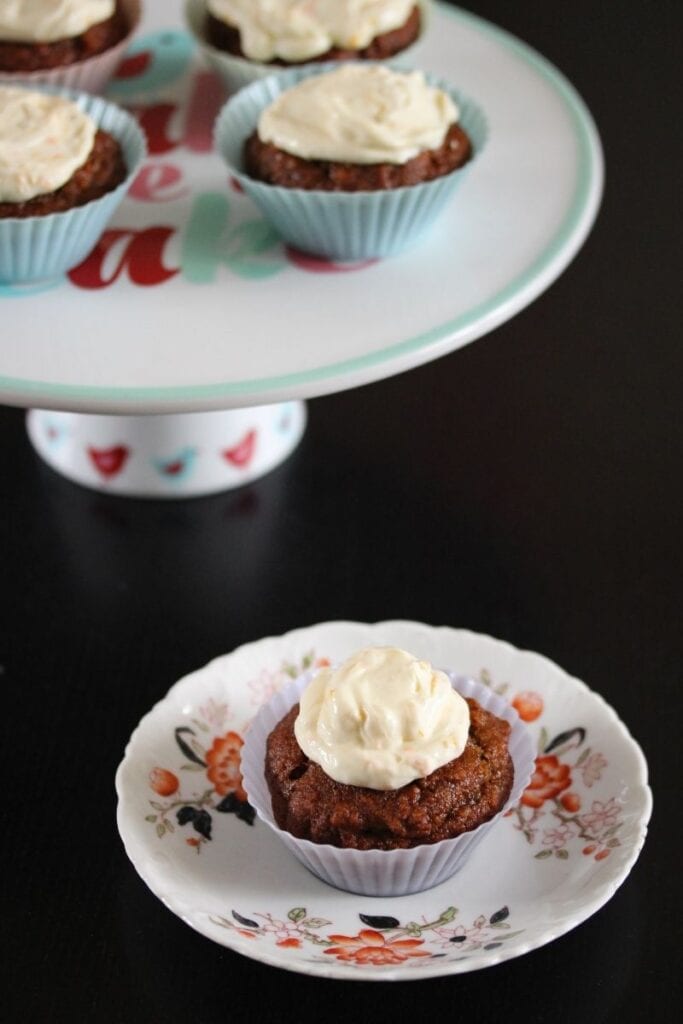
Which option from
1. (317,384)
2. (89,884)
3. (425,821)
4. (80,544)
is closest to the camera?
(425,821)

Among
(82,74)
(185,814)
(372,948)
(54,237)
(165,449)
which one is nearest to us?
(372,948)

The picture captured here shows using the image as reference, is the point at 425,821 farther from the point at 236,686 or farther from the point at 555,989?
the point at 236,686

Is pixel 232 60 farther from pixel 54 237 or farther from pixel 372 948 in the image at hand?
pixel 372 948

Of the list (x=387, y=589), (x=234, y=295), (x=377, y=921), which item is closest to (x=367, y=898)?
(x=377, y=921)

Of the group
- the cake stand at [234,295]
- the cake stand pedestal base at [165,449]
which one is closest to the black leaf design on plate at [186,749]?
the cake stand at [234,295]

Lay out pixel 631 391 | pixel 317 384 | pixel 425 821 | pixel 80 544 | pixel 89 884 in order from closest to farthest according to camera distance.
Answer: pixel 425 821 → pixel 89 884 → pixel 317 384 → pixel 80 544 → pixel 631 391

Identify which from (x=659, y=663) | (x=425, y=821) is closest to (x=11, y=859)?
(x=425, y=821)
